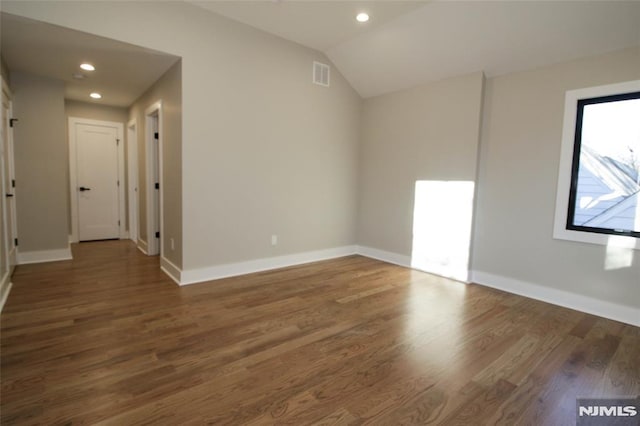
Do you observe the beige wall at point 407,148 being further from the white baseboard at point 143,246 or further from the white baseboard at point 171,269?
the white baseboard at point 143,246

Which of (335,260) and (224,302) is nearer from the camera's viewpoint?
(224,302)

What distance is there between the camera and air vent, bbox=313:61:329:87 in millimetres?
4631

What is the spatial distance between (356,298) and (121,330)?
2137mm

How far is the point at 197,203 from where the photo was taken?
3709mm

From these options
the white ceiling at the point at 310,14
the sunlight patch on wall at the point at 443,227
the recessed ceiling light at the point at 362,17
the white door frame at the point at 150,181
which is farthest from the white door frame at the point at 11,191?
the sunlight patch on wall at the point at 443,227

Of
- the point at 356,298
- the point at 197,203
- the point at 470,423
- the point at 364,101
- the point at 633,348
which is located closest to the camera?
the point at 470,423

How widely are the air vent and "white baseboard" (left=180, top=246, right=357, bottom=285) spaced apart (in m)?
2.51

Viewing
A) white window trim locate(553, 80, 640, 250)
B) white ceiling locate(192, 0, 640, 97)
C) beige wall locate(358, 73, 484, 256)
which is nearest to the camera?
white ceiling locate(192, 0, 640, 97)

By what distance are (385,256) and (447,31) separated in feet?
10.2

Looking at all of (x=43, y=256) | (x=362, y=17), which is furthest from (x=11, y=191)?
(x=362, y=17)

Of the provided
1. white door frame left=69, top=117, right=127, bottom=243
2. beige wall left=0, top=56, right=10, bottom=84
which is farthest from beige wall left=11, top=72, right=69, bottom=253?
white door frame left=69, top=117, right=127, bottom=243

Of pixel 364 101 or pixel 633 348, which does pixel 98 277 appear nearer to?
pixel 364 101

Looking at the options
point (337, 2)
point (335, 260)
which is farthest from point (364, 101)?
point (335, 260)

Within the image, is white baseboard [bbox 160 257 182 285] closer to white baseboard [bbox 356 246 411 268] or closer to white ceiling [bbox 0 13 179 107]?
white ceiling [bbox 0 13 179 107]
